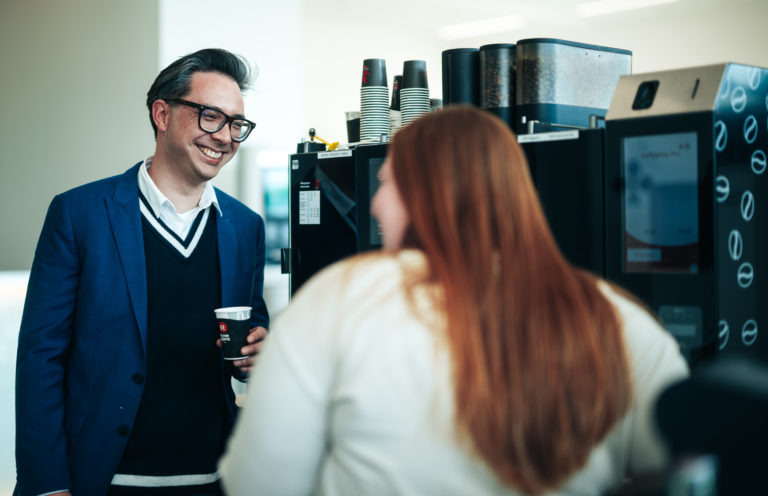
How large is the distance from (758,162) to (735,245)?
213mm

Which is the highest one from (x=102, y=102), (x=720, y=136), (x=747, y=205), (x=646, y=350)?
(x=102, y=102)

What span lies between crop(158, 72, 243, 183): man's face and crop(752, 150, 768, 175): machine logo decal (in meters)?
1.30

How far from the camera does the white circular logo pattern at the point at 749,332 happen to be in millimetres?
1452

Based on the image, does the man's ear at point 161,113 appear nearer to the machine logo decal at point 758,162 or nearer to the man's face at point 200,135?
the man's face at point 200,135

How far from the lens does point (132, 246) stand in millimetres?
1748

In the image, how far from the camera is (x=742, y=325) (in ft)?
4.75

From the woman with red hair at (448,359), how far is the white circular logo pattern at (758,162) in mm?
777

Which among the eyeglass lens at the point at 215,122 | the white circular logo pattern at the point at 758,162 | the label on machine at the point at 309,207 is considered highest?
the eyeglass lens at the point at 215,122

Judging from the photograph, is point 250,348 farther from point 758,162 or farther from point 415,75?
point 758,162

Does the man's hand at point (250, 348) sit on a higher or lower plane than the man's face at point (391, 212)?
lower

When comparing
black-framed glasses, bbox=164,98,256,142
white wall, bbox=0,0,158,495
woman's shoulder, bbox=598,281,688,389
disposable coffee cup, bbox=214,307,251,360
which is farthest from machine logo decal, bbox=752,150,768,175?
white wall, bbox=0,0,158,495

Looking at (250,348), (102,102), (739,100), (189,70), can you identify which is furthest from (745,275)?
(102,102)

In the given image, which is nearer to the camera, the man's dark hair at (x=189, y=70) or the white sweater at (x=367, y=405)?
the white sweater at (x=367, y=405)

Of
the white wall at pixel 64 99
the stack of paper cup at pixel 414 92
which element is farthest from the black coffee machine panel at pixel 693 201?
the white wall at pixel 64 99
